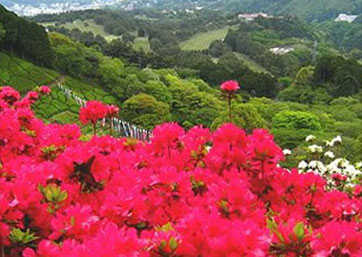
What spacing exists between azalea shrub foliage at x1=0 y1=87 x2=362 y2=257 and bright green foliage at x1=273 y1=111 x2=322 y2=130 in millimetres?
27005

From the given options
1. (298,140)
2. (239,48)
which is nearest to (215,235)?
(298,140)

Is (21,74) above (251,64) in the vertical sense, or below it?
above

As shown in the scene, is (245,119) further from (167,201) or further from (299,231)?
(299,231)

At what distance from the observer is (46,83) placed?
117 ft

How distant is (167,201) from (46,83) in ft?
114

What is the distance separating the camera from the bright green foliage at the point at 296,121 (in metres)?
29.8

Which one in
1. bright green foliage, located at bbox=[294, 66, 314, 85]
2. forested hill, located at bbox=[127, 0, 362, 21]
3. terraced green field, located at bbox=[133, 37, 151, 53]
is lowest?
forested hill, located at bbox=[127, 0, 362, 21]

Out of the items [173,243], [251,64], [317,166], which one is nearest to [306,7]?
[251,64]

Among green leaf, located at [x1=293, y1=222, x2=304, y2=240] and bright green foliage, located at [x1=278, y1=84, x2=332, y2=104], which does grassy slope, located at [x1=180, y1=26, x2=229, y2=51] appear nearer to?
bright green foliage, located at [x1=278, y1=84, x2=332, y2=104]

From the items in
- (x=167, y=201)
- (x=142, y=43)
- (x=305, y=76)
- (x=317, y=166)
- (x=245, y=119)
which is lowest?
(x=142, y=43)

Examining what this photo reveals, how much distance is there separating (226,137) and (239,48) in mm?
88182

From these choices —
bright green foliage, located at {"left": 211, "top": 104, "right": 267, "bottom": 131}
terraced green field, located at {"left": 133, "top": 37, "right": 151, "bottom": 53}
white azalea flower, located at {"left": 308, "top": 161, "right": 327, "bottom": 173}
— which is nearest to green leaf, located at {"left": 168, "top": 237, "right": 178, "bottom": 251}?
white azalea flower, located at {"left": 308, "top": 161, "right": 327, "bottom": 173}

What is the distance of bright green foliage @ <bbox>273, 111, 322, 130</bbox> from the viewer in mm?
29758

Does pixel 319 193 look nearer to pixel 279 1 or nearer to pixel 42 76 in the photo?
pixel 42 76
